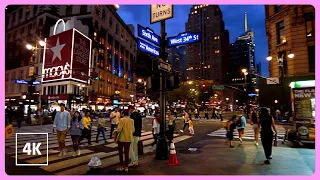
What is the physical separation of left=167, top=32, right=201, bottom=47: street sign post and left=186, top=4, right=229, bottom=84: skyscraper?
431 ft

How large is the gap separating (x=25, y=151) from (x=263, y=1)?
951 cm

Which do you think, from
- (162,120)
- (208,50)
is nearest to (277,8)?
(162,120)

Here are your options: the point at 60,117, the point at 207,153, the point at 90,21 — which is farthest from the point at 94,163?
the point at 90,21

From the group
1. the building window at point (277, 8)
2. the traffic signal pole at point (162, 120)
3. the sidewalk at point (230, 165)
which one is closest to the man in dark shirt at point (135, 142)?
the sidewalk at point (230, 165)

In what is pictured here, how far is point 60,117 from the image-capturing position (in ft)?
25.5

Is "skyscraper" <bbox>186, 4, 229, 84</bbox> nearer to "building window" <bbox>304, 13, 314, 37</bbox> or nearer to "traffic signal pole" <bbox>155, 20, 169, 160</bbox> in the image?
"building window" <bbox>304, 13, 314, 37</bbox>

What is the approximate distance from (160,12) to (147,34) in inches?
38.7

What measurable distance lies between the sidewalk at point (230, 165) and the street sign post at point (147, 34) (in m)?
4.21

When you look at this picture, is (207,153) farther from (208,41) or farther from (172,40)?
(208,41)

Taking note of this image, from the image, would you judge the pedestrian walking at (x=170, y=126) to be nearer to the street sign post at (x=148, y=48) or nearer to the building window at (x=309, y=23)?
the street sign post at (x=148, y=48)

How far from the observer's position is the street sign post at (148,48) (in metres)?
7.38

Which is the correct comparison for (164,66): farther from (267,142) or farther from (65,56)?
(65,56)

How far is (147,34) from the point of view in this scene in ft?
24.7

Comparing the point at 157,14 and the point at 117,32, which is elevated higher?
the point at 117,32
